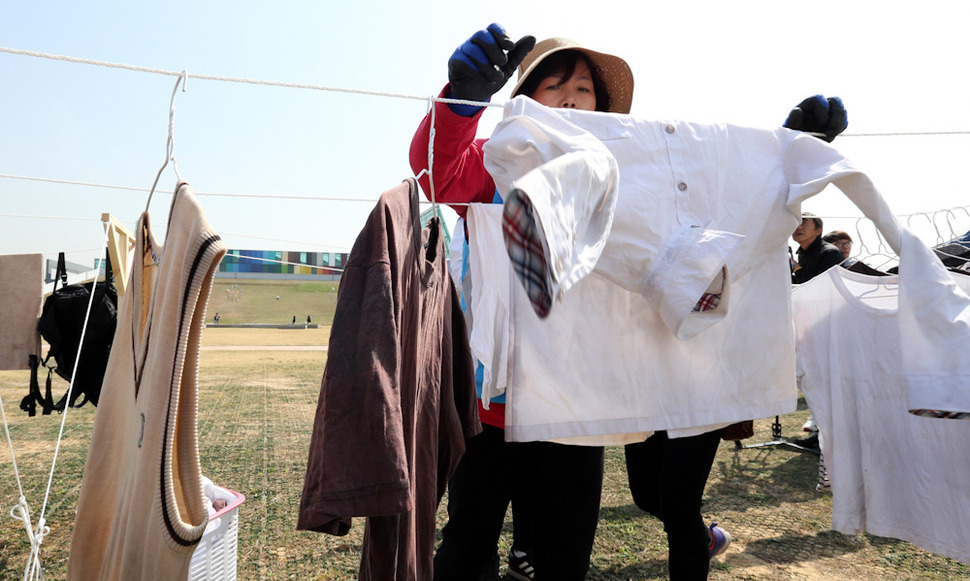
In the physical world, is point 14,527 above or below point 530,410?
below

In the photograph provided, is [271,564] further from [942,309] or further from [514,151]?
[942,309]

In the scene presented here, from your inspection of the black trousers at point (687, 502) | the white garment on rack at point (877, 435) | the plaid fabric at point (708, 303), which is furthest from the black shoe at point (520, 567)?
the plaid fabric at point (708, 303)

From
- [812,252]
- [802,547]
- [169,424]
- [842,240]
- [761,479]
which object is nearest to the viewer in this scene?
[169,424]

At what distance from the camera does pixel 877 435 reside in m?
2.08

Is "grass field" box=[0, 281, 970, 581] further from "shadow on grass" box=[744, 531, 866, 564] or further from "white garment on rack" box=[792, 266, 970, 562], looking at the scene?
"white garment on rack" box=[792, 266, 970, 562]

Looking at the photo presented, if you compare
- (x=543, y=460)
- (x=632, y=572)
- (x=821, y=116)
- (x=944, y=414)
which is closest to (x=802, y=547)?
(x=632, y=572)

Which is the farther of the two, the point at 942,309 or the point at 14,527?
the point at 14,527

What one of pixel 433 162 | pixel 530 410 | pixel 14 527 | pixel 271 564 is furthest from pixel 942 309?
pixel 14 527

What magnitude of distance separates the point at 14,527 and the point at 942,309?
398cm

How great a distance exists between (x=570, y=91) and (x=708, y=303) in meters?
0.79

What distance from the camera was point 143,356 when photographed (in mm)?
1199

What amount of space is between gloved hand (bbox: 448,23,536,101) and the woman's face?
0.43m

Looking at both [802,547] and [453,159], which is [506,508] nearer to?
[453,159]

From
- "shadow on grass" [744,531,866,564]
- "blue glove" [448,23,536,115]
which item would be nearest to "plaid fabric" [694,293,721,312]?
"blue glove" [448,23,536,115]
